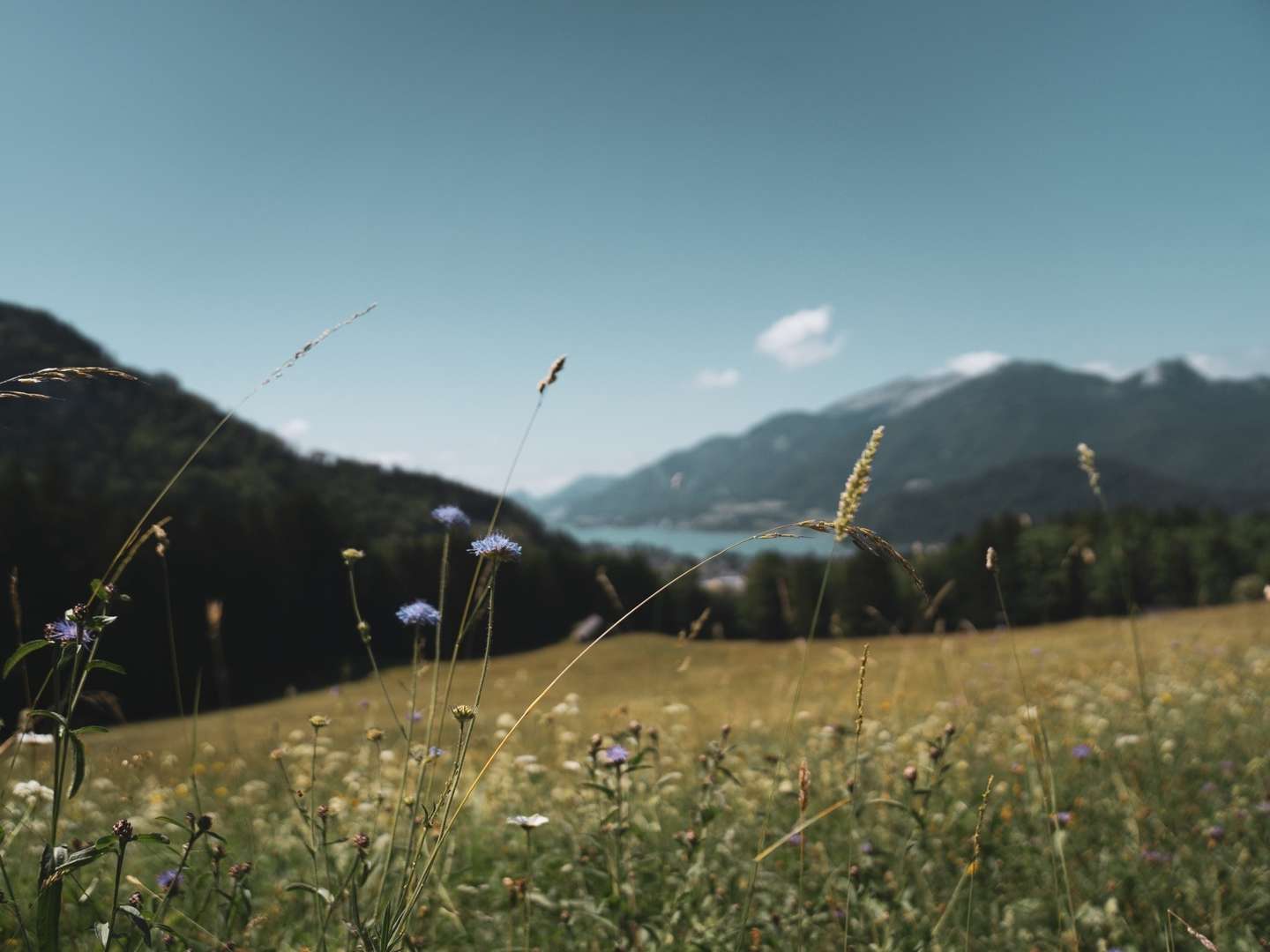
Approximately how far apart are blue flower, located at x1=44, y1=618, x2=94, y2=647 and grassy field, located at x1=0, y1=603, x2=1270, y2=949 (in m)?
0.45

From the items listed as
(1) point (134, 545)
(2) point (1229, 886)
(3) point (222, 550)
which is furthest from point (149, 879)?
(3) point (222, 550)

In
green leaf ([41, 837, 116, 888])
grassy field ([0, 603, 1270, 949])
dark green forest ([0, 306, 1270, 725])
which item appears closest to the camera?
green leaf ([41, 837, 116, 888])

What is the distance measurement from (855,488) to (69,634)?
1681 millimetres

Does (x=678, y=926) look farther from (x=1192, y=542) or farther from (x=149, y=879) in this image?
(x=1192, y=542)

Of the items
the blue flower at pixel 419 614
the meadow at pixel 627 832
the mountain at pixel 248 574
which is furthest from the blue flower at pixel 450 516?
the mountain at pixel 248 574

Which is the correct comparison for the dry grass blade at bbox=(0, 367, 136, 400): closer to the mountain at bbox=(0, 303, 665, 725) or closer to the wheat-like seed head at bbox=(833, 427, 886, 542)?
the wheat-like seed head at bbox=(833, 427, 886, 542)

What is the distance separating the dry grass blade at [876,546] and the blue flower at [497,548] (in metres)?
0.74

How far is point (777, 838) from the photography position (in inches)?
144

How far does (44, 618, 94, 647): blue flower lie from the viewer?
1.33 metres

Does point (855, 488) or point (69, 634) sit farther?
point (855, 488)

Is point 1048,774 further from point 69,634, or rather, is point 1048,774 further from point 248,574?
point 248,574

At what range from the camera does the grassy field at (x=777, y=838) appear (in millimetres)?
2355

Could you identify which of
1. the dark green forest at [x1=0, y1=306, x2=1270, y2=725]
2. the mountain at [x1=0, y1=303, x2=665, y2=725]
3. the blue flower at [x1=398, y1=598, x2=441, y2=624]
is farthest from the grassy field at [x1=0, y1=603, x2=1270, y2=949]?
the dark green forest at [x1=0, y1=306, x2=1270, y2=725]

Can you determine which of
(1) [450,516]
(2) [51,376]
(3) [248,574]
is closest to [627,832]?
(1) [450,516]
